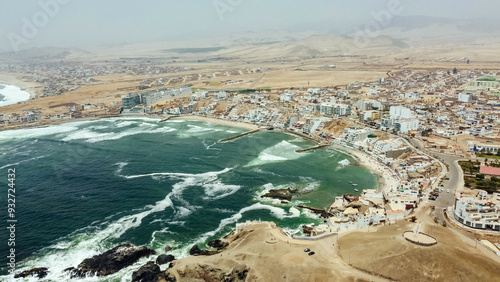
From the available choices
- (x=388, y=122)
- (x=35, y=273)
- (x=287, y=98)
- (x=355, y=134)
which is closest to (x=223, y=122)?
(x=287, y=98)

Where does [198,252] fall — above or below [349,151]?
below

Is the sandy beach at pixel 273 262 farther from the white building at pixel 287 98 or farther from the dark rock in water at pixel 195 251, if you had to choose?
the white building at pixel 287 98

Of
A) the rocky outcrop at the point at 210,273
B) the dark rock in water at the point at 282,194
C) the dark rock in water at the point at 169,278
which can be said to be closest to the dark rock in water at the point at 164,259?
the dark rock in water at the point at 169,278

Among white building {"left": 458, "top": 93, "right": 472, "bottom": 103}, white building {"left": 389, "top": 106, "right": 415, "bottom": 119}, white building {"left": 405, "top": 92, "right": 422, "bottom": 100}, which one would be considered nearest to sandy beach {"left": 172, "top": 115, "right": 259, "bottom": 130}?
white building {"left": 389, "top": 106, "right": 415, "bottom": 119}

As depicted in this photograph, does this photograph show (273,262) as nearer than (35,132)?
Yes

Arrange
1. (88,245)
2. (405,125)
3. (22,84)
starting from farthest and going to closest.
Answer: (22,84), (405,125), (88,245)

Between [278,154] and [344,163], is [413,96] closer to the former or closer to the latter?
[344,163]

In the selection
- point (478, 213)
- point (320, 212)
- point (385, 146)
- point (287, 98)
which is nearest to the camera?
point (478, 213)
